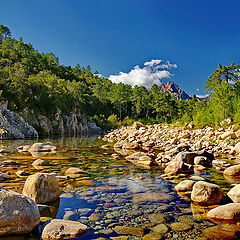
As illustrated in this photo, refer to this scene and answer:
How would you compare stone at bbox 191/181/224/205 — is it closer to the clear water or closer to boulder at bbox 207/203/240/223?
the clear water

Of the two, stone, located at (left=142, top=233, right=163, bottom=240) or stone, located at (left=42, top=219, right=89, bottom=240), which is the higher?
stone, located at (left=42, top=219, right=89, bottom=240)

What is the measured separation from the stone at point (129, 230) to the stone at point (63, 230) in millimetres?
536

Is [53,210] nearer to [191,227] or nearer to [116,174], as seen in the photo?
[191,227]

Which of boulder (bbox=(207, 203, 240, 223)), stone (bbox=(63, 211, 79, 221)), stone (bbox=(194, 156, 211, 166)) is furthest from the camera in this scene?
stone (bbox=(194, 156, 211, 166))

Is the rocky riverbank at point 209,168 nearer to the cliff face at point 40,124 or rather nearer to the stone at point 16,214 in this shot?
the stone at point 16,214

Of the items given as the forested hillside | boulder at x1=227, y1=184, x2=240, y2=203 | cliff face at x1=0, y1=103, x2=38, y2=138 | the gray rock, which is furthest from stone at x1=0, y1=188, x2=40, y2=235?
cliff face at x1=0, y1=103, x2=38, y2=138

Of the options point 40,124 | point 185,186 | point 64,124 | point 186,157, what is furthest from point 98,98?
point 185,186

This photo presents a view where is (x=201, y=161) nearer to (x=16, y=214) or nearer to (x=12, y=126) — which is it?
(x=16, y=214)

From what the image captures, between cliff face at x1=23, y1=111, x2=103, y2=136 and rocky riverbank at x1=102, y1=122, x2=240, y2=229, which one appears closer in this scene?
rocky riverbank at x1=102, y1=122, x2=240, y2=229

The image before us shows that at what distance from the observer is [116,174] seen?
27.2 feet

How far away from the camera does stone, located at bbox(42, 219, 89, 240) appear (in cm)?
341

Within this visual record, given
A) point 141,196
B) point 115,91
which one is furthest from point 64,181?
point 115,91

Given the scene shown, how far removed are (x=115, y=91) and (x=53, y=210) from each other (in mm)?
76701

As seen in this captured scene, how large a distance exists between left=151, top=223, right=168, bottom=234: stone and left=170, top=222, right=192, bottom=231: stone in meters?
0.13
